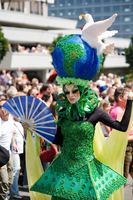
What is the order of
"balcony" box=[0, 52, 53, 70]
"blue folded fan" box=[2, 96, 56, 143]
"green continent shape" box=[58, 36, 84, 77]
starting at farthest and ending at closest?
"balcony" box=[0, 52, 53, 70]
"blue folded fan" box=[2, 96, 56, 143]
"green continent shape" box=[58, 36, 84, 77]

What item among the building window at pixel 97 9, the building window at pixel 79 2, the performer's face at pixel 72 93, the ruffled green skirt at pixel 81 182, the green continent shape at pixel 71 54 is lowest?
the ruffled green skirt at pixel 81 182

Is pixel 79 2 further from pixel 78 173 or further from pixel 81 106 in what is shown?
pixel 78 173

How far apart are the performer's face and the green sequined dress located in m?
0.25

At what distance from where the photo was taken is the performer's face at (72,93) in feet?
13.2

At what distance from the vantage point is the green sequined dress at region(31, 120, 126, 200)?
3758 mm

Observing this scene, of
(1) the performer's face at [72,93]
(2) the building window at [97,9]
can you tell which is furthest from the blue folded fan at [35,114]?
(2) the building window at [97,9]

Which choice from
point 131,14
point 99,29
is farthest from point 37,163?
point 131,14

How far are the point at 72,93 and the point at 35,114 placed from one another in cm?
51

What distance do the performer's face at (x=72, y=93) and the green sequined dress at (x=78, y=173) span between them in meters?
0.25

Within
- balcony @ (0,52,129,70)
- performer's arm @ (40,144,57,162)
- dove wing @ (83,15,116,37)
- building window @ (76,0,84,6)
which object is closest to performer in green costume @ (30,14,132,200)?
dove wing @ (83,15,116,37)

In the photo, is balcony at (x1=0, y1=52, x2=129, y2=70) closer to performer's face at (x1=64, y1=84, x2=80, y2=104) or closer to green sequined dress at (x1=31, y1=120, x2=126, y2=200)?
performer's face at (x1=64, y1=84, x2=80, y2=104)

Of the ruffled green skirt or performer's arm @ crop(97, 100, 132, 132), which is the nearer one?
the ruffled green skirt

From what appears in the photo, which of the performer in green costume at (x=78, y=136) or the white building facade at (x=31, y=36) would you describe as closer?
the performer in green costume at (x=78, y=136)

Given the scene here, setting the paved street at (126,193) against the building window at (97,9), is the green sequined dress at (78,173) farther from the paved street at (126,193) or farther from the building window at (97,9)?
the building window at (97,9)
